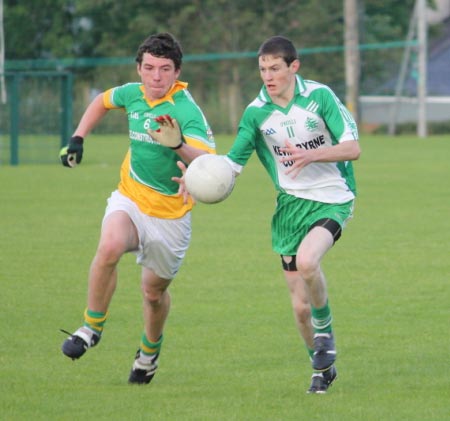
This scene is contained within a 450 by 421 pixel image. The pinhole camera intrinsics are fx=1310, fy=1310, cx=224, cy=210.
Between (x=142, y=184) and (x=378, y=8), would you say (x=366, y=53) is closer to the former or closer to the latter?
(x=378, y=8)

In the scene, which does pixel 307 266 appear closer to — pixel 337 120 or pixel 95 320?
pixel 337 120

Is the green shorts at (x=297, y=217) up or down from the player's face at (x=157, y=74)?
down

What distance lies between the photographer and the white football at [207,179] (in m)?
7.29

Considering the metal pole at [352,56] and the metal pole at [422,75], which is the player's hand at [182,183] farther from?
the metal pole at [352,56]

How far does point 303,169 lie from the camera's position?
7.64m

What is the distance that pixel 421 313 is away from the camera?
10156 millimetres

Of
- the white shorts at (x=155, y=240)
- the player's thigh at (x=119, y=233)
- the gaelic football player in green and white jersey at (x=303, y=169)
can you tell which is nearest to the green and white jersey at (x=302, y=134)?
the gaelic football player in green and white jersey at (x=303, y=169)

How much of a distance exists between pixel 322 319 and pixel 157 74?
174cm

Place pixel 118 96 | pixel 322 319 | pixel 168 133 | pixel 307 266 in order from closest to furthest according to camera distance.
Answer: pixel 307 266 < pixel 168 133 < pixel 322 319 < pixel 118 96

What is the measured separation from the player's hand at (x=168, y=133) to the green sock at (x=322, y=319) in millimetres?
1223

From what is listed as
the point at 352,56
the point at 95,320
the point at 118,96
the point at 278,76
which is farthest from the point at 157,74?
the point at 352,56

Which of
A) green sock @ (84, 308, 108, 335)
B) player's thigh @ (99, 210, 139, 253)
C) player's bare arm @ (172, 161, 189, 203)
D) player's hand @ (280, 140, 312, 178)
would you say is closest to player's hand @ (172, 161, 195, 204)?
player's bare arm @ (172, 161, 189, 203)

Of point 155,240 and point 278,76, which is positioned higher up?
point 278,76

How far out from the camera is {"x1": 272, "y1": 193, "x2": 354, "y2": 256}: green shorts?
7613 millimetres
